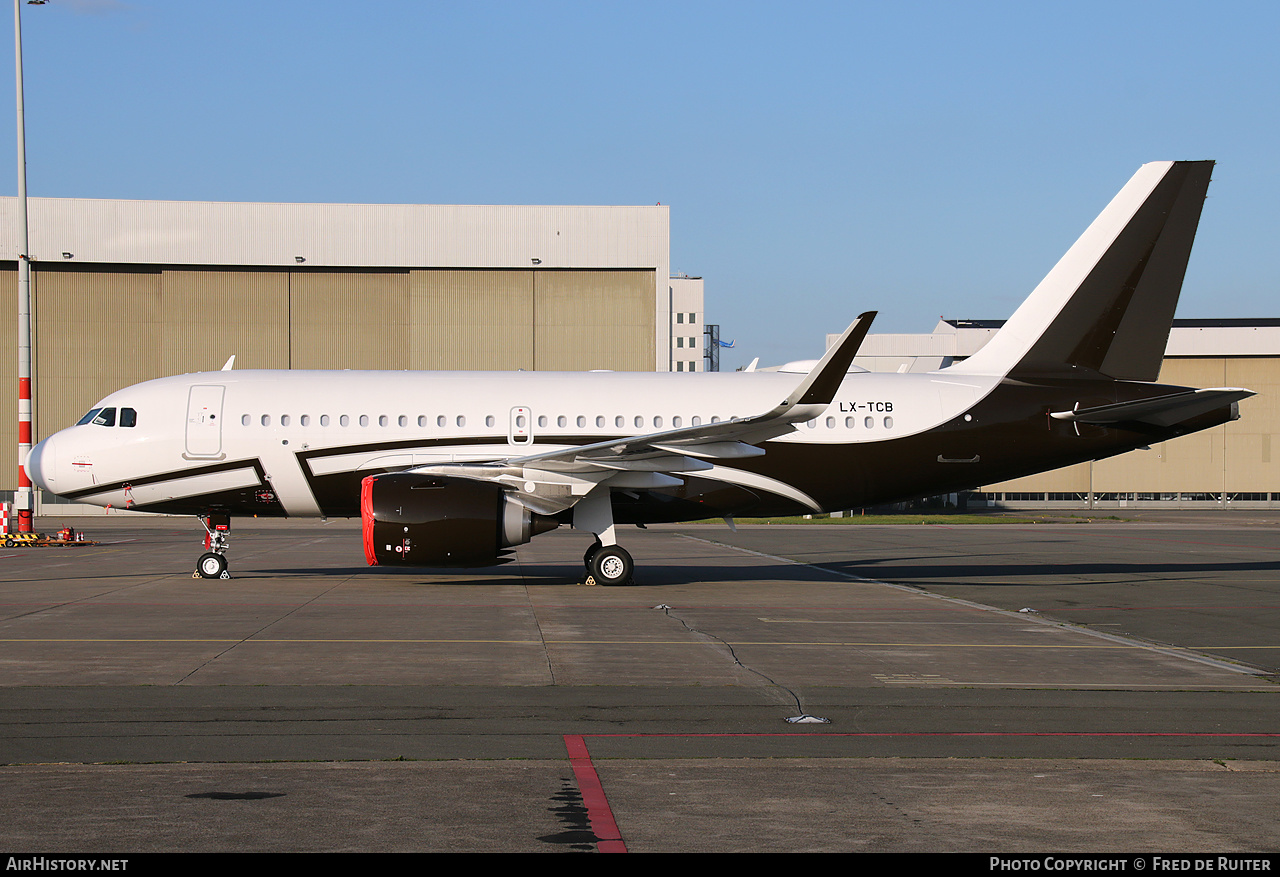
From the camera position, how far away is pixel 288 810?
6.41 meters

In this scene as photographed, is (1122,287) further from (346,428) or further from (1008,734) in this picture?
(1008,734)

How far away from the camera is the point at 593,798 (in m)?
6.78

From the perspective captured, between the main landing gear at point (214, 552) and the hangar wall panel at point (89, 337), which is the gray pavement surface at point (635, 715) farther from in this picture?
the hangar wall panel at point (89, 337)

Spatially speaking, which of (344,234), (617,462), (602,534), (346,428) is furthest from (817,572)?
(344,234)

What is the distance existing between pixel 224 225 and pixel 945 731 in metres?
51.8

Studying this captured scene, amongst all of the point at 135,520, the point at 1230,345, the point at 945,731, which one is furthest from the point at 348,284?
the point at 1230,345

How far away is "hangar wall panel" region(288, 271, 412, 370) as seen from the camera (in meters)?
54.6

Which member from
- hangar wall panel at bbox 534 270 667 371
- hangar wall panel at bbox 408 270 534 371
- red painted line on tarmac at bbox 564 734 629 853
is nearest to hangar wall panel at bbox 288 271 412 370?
hangar wall panel at bbox 408 270 534 371

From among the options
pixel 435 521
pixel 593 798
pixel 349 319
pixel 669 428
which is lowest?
pixel 593 798

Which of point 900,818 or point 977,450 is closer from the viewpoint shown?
point 900,818

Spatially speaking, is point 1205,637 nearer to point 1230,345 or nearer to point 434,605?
point 434,605

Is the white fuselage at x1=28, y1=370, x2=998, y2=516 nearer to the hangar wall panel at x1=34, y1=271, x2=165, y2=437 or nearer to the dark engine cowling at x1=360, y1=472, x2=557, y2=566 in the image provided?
the dark engine cowling at x1=360, y1=472, x2=557, y2=566

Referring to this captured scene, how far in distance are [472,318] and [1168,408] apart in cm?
3914

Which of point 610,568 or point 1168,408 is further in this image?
point 1168,408
